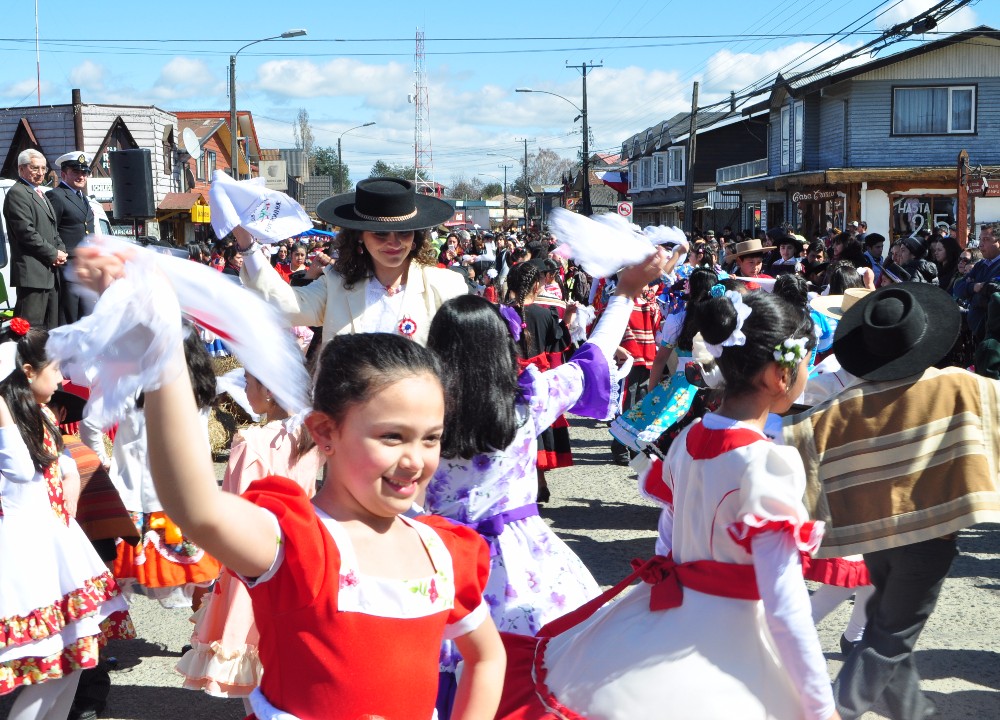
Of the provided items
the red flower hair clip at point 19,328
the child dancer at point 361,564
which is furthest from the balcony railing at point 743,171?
the child dancer at point 361,564

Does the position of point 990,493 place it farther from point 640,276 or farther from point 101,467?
point 101,467

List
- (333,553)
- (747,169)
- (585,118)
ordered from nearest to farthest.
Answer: (333,553) → (747,169) → (585,118)

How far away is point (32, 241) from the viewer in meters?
8.54

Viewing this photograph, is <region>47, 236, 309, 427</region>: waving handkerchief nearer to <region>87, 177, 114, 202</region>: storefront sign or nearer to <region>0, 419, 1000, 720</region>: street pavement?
<region>0, 419, 1000, 720</region>: street pavement

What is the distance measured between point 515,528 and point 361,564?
1.41 meters

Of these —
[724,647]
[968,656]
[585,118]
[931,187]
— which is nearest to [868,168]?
[931,187]

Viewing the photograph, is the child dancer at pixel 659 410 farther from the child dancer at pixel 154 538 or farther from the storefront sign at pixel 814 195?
the storefront sign at pixel 814 195

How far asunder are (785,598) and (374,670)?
108 centimetres

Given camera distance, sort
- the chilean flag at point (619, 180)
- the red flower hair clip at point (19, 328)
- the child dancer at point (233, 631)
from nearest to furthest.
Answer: the child dancer at point (233, 631) < the red flower hair clip at point (19, 328) < the chilean flag at point (619, 180)

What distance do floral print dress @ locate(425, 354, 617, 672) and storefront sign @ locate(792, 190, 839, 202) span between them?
29.1m

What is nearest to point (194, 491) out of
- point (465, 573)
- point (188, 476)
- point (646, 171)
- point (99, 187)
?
point (188, 476)

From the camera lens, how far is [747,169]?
40.8 m

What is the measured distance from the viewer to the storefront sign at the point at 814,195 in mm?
30641

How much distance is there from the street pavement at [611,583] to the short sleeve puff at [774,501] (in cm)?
203
